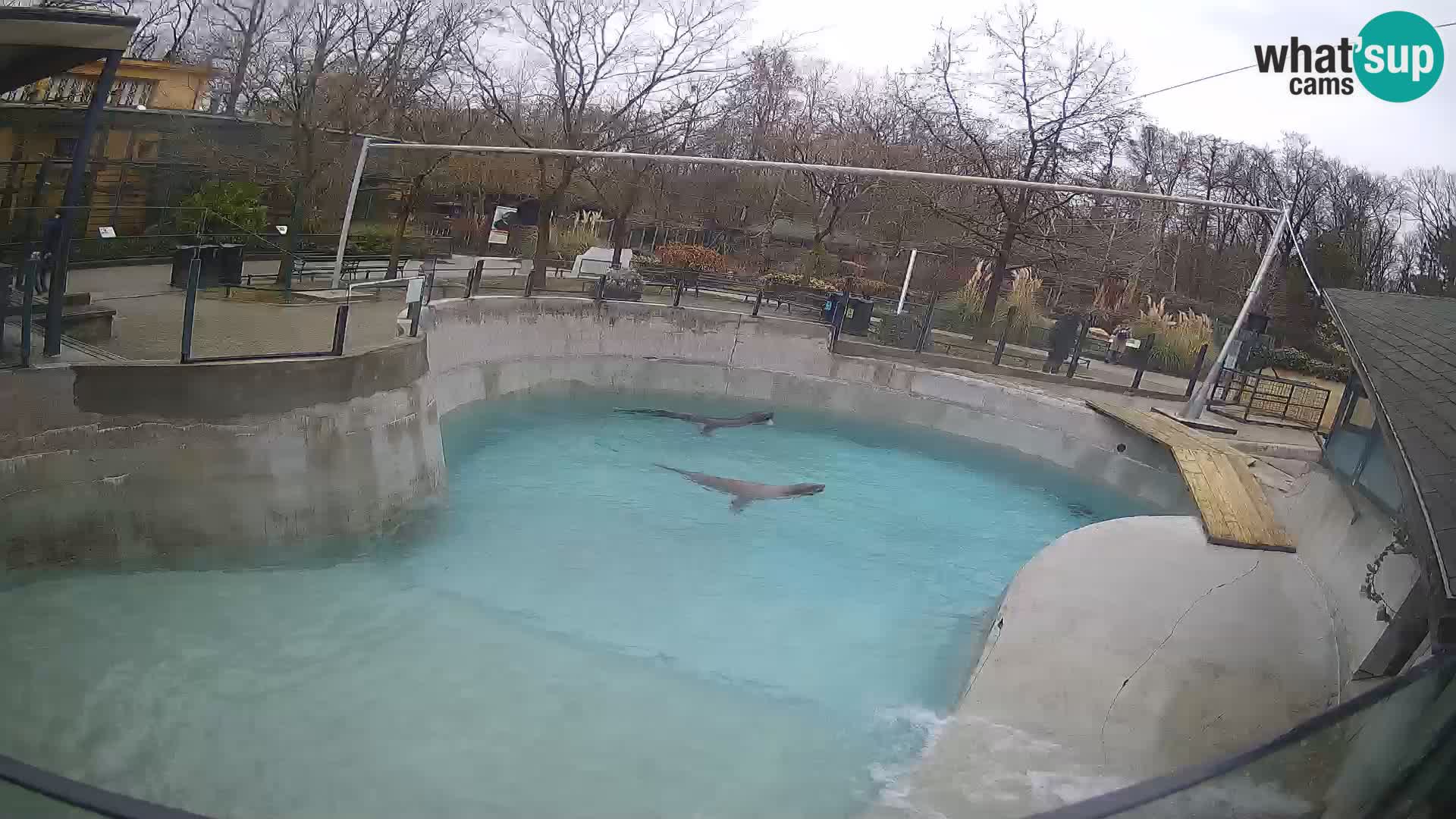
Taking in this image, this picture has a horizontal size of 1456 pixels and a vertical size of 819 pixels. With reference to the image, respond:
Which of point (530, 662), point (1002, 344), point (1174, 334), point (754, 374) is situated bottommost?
point (530, 662)

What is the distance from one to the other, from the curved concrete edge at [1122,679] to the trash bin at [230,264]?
875 cm

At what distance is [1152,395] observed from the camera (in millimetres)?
19031

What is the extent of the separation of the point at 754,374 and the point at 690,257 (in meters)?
10.3

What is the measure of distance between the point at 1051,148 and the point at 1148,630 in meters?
21.3

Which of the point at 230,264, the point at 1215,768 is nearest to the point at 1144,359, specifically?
the point at 230,264

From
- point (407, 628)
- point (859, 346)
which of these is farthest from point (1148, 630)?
point (859, 346)

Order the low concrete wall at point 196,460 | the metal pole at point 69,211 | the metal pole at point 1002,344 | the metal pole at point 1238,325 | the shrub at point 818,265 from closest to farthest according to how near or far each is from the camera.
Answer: the low concrete wall at point 196,460 → the metal pole at point 69,211 → the metal pole at point 1238,325 → the metal pole at point 1002,344 → the shrub at point 818,265

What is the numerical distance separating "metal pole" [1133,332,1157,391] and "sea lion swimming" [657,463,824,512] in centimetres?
848

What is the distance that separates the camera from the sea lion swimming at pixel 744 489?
13.0 metres

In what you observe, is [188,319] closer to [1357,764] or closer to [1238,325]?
[1357,764]

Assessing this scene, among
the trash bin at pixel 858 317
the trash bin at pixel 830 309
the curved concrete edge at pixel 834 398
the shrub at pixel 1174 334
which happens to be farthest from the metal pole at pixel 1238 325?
the trash bin at pixel 830 309

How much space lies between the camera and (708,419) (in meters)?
17.0

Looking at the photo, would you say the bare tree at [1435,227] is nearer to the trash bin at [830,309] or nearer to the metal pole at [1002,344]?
the metal pole at [1002,344]

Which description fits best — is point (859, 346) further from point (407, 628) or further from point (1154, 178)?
point (1154, 178)
